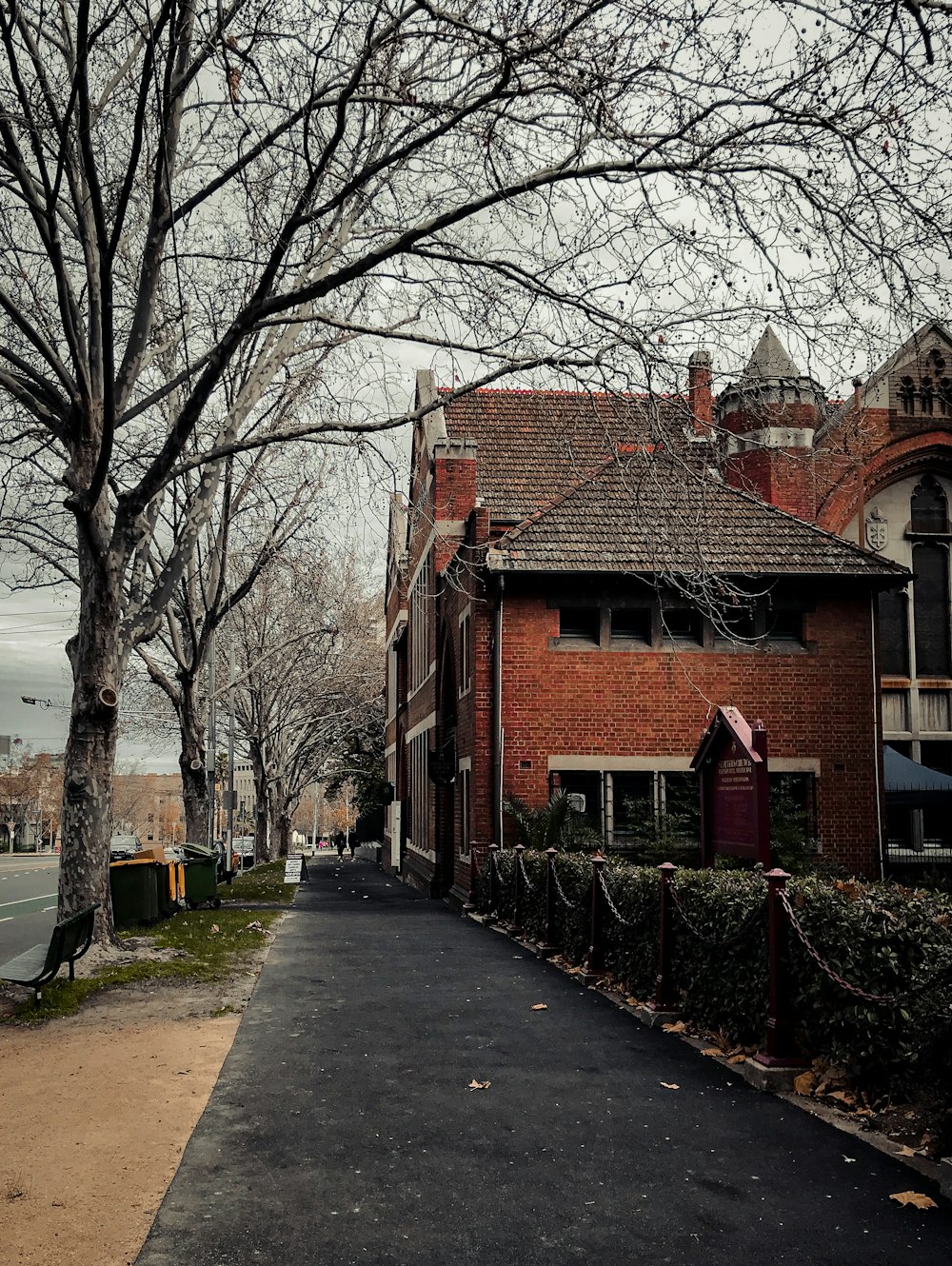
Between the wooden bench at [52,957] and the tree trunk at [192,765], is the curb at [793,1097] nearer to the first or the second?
the wooden bench at [52,957]

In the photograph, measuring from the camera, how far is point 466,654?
23.5 m

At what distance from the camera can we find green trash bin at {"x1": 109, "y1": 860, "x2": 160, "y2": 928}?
1800 cm

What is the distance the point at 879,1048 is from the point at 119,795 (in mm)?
168757

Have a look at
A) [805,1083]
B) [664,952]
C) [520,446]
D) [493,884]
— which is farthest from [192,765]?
[805,1083]

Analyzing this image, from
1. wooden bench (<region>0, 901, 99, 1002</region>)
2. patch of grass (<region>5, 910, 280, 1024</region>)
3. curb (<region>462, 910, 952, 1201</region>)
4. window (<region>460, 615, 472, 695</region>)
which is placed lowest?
patch of grass (<region>5, 910, 280, 1024</region>)

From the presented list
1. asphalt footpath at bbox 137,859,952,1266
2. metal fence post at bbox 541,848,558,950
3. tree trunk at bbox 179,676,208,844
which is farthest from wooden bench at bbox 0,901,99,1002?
tree trunk at bbox 179,676,208,844

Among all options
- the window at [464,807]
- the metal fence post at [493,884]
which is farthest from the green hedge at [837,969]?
the window at [464,807]

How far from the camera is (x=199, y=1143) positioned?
6.47 m

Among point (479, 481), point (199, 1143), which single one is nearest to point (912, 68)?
point (199, 1143)

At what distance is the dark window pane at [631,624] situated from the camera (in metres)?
21.7

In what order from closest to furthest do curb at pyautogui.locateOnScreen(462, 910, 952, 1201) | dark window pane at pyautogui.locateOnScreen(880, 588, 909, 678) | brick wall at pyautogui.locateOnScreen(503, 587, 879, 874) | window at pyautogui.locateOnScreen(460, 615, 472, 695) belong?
curb at pyautogui.locateOnScreen(462, 910, 952, 1201), brick wall at pyautogui.locateOnScreen(503, 587, 879, 874), window at pyautogui.locateOnScreen(460, 615, 472, 695), dark window pane at pyautogui.locateOnScreen(880, 588, 909, 678)

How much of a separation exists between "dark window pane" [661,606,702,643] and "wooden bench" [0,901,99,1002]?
1244 centimetres

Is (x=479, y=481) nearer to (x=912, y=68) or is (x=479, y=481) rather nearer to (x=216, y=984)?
(x=216, y=984)

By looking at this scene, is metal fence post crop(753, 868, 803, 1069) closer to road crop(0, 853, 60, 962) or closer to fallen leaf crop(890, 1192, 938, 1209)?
fallen leaf crop(890, 1192, 938, 1209)
